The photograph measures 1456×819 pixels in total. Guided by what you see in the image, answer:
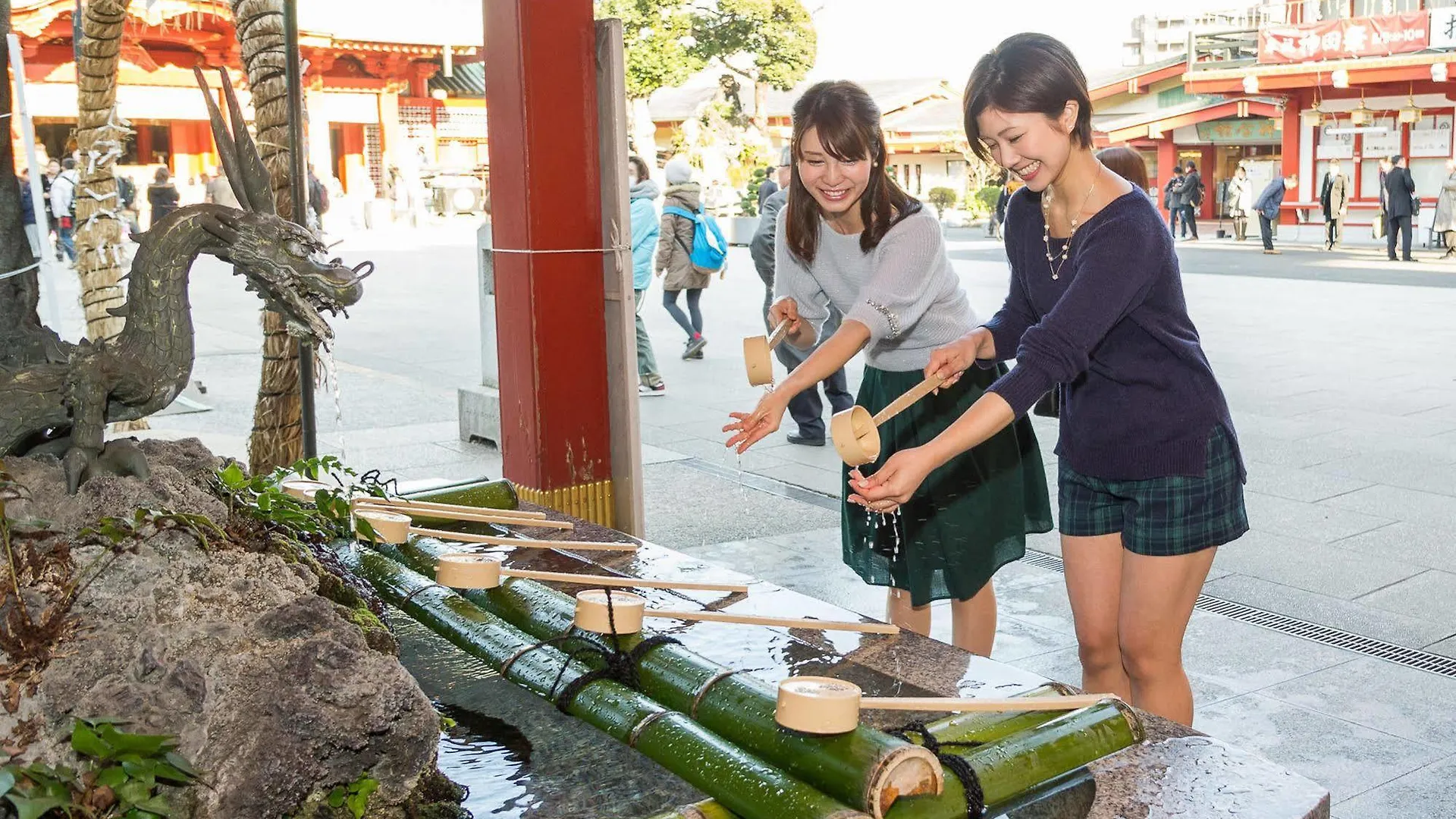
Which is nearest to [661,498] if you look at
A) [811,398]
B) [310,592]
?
[811,398]

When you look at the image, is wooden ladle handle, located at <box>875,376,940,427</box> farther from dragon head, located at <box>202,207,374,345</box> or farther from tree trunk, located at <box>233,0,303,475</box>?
tree trunk, located at <box>233,0,303,475</box>

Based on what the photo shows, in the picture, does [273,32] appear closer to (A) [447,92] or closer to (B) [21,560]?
(B) [21,560]

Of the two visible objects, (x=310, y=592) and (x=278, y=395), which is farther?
(x=278, y=395)

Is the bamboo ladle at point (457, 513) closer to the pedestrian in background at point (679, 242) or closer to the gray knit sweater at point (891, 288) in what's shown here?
the gray knit sweater at point (891, 288)

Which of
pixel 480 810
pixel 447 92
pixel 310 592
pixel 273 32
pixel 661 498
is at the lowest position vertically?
pixel 661 498

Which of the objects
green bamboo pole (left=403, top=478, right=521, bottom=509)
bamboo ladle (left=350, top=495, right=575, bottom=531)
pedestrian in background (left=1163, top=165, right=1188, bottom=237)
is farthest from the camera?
pedestrian in background (left=1163, top=165, right=1188, bottom=237)

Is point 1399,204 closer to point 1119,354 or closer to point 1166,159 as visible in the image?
point 1166,159

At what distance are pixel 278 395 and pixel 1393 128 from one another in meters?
21.8

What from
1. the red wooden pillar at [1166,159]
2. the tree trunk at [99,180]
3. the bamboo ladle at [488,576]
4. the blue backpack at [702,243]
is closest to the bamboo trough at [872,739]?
the bamboo ladle at [488,576]

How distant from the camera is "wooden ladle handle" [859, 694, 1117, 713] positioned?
1.67 m

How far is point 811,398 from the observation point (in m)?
6.74

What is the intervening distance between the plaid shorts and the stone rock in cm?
127

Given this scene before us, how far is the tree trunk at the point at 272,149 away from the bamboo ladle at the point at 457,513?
0.57 meters

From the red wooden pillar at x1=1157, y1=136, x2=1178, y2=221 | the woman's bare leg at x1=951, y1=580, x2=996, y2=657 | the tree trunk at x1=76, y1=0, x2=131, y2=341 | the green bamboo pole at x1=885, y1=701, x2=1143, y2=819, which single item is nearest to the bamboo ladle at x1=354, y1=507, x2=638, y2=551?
the woman's bare leg at x1=951, y1=580, x2=996, y2=657
